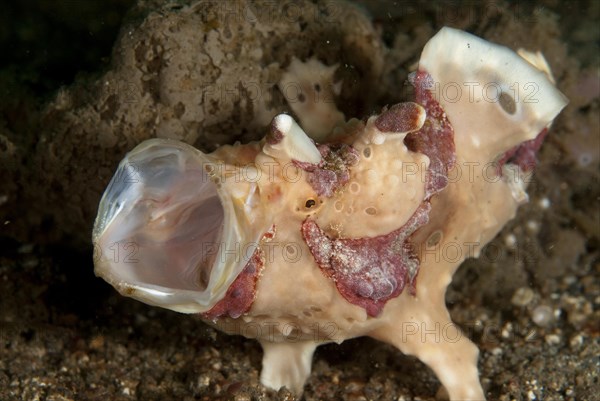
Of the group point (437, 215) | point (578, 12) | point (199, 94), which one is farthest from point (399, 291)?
point (578, 12)

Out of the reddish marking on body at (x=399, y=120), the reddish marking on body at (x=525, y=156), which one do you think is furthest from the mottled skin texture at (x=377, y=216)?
the reddish marking on body at (x=525, y=156)

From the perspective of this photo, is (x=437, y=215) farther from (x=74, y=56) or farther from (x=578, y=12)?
(x=74, y=56)

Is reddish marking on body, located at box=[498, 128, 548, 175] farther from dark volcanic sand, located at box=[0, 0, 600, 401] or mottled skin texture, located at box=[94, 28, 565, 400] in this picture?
dark volcanic sand, located at box=[0, 0, 600, 401]

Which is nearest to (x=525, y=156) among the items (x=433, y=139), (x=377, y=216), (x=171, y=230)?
(x=433, y=139)

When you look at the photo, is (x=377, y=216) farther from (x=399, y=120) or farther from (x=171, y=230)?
(x=171, y=230)

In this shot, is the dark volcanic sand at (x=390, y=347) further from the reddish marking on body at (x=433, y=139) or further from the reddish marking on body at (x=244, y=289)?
the reddish marking on body at (x=433, y=139)

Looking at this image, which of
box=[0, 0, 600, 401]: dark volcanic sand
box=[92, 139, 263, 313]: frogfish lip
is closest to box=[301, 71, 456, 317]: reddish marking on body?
box=[92, 139, 263, 313]: frogfish lip
